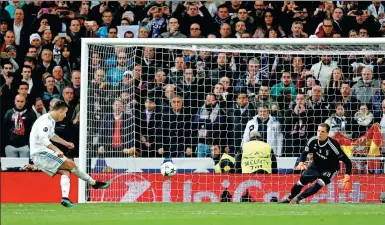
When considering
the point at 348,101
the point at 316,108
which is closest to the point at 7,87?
the point at 316,108

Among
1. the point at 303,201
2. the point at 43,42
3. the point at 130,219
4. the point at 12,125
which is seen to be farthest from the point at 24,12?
the point at 130,219

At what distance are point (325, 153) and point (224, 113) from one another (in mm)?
2242

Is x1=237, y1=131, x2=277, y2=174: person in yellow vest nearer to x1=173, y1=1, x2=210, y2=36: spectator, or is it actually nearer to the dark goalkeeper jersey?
the dark goalkeeper jersey

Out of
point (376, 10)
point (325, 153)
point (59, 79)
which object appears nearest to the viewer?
point (325, 153)

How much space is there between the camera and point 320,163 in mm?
16438

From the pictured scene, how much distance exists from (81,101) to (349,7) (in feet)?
19.5

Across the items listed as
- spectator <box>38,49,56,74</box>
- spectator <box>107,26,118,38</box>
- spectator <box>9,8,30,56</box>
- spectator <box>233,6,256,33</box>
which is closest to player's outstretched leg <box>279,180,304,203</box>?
spectator <box>233,6,256,33</box>

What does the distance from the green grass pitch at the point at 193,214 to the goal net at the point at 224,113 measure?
1811mm

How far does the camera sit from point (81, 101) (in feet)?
55.3

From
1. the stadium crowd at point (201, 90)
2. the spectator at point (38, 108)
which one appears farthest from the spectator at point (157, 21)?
the spectator at point (38, 108)

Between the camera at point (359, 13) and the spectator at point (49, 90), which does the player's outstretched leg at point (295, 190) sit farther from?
the spectator at point (49, 90)

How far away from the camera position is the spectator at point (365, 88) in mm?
17625

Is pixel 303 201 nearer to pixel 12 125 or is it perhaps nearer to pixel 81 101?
pixel 81 101

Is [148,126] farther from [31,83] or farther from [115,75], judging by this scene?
[31,83]
